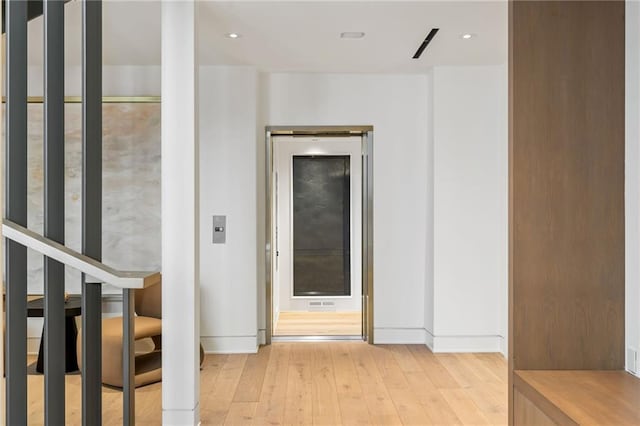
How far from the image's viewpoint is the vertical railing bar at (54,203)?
1646 mm

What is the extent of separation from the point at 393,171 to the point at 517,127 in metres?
2.57

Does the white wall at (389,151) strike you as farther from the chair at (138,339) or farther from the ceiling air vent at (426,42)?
the chair at (138,339)

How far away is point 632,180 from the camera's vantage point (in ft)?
7.78

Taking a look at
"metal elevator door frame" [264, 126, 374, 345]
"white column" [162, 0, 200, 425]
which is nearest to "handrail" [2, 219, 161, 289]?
"white column" [162, 0, 200, 425]

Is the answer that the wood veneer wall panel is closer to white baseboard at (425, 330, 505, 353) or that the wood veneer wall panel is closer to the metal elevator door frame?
white baseboard at (425, 330, 505, 353)

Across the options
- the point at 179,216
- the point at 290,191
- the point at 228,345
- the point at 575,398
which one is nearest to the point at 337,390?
the point at 228,345

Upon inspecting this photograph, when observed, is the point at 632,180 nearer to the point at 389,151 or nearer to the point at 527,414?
the point at 527,414

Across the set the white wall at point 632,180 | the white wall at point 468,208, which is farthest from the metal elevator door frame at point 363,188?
the white wall at point 632,180

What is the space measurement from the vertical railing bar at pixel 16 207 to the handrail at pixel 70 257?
0.06 m

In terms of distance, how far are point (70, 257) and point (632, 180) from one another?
2233mm

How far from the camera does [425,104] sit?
4992mm

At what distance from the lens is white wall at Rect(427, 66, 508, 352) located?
4730mm

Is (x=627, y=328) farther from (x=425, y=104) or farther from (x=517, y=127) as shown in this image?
(x=425, y=104)

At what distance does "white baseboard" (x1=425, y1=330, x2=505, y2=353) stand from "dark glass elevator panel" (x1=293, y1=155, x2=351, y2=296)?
2120mm
